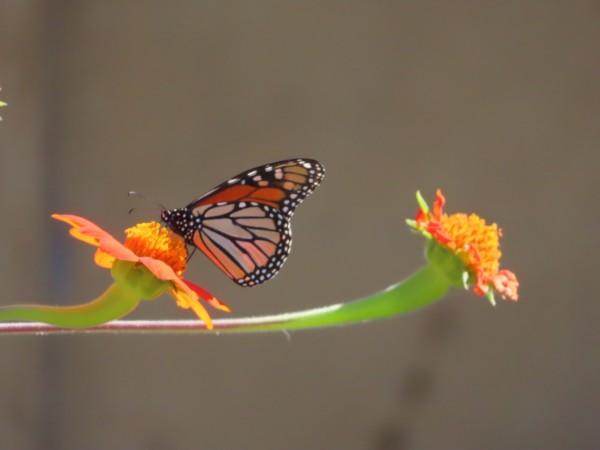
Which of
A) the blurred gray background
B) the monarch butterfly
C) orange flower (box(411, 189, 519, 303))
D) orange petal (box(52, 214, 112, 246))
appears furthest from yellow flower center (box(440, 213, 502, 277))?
the blurred gray background

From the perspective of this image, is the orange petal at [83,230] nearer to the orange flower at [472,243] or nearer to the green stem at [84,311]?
the green stem at [84,311]

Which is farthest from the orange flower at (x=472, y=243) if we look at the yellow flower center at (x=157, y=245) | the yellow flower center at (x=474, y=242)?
the yellow flower center at (x=157, y=245)

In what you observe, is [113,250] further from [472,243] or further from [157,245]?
[472,243]

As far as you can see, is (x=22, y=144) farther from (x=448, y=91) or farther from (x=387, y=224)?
(x=448, y=91)

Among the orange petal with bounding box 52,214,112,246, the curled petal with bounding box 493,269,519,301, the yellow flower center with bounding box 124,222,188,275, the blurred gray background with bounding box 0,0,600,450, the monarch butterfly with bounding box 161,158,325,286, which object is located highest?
the orange petal with bounding box 52,214,112,246

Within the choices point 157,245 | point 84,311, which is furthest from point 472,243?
point 84,311

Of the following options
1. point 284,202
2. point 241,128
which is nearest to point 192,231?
point 284,202

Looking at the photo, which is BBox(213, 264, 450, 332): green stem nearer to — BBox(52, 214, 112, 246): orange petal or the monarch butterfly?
BBox(52, 214, 112, 246): orange petal
